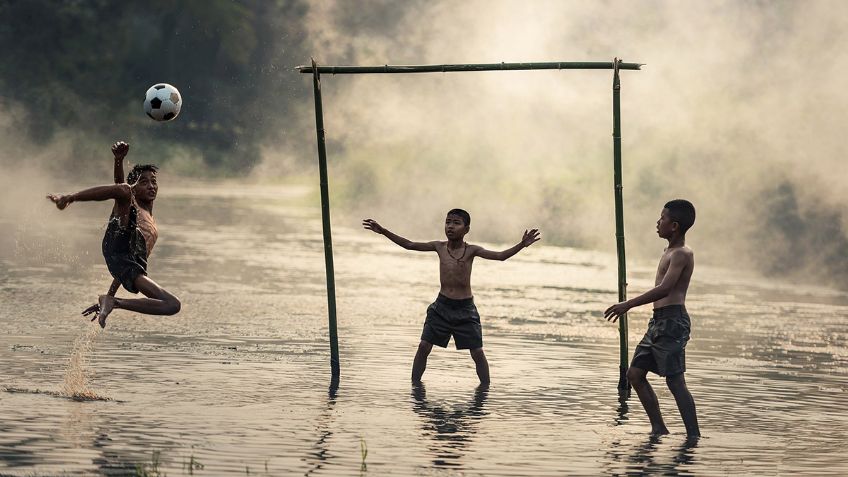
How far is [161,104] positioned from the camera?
14758 millimetres

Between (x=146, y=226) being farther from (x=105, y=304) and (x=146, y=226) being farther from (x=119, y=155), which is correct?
(x=105, y=304)

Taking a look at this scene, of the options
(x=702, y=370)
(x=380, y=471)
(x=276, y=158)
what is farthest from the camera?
(x=276, y=158)

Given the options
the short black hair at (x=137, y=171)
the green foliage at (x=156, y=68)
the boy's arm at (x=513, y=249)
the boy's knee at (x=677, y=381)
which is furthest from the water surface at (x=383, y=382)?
the green foliage at (x=156, y=68)

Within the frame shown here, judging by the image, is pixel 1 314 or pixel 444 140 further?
pixel 444 140

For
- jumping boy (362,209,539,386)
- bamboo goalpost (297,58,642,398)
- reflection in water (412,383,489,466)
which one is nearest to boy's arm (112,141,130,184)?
bamboo goalpost (297,58,642,398)

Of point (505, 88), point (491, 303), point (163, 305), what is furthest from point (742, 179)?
point (163, 305)

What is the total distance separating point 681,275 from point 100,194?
4.55 meters

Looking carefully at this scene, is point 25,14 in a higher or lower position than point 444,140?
higher

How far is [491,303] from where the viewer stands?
76.5 ft

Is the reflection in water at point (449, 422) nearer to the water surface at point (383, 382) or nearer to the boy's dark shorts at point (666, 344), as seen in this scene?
the water surface at point (383, 382)

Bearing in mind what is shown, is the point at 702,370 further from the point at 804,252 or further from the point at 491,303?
the point at 804,252

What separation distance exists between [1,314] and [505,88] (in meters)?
41.9

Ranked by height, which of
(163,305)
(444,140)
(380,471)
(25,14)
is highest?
(25,14)

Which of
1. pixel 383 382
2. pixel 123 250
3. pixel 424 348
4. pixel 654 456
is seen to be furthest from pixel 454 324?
pixel 654 456
